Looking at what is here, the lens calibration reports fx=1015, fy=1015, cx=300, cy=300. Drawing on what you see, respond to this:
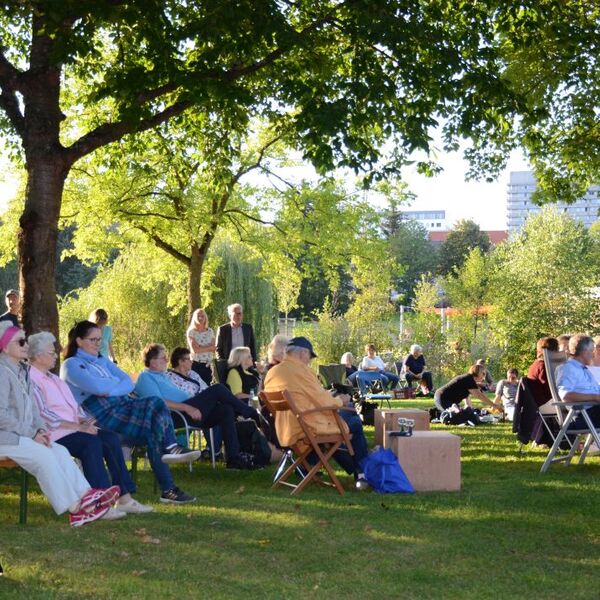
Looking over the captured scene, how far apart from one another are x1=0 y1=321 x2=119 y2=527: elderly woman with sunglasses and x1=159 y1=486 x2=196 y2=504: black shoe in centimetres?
91

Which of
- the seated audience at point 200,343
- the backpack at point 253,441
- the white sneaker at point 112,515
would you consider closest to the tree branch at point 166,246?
the seated audience at point 200,343

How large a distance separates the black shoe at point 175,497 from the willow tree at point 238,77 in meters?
3.22

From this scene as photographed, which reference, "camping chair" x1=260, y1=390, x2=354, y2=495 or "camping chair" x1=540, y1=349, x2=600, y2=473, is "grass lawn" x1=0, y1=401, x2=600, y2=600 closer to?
"camping chair" x1=260, y1=390, x2=354, y2=495

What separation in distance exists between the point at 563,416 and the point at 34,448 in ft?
18.9

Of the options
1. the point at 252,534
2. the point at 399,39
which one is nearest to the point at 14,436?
the point at 252,534

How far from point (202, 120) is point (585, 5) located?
6.29m

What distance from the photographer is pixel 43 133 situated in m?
10.7

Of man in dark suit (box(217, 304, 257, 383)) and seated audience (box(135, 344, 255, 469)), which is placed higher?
man in dark suit (box(217, 304, 257, 383))

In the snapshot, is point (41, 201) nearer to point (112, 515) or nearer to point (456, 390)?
point (112, 515)

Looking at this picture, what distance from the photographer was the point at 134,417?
8.29 metres

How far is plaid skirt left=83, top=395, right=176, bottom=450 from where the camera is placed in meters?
8.20

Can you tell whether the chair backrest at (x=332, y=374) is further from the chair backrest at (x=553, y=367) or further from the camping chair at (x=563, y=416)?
the chair backrest at (x=553, y=367)

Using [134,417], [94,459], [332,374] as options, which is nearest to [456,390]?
[332,374]

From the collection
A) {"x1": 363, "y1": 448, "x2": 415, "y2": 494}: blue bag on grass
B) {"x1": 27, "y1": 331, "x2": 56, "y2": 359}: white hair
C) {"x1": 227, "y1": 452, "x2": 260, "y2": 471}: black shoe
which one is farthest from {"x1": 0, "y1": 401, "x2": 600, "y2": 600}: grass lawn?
{"x1": 27, "y1": 331, "x2": 56, "y2": 359}: white hair
